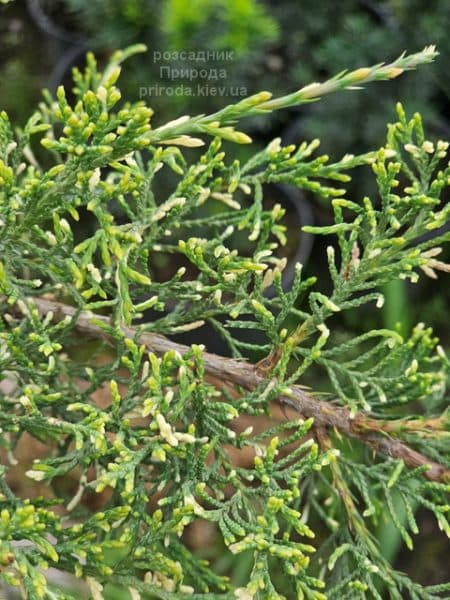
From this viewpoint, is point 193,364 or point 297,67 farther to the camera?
point 297,67

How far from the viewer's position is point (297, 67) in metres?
2.59

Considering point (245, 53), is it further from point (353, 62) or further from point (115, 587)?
point (115, 587)

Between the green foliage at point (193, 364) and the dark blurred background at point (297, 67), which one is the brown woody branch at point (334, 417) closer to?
the green foliage at point (193, 364)

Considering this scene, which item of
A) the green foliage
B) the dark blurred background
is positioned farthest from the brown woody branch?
the dark blurred background

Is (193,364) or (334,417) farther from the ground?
(193,364)

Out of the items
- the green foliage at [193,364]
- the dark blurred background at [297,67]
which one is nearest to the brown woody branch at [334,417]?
the green foliage at [193,364]

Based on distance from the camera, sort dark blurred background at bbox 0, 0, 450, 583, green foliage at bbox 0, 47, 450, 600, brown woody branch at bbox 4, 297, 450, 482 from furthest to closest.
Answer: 1. dark blurred background at bbox 0, 0, 450, 583
2. brown woody branch at bbox 4, 297, 450, 482
3. green foliage at bbox 0, 47, 450, 600

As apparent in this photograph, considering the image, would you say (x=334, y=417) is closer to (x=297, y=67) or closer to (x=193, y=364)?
(x=193, y=364)

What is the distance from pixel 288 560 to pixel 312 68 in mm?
2005

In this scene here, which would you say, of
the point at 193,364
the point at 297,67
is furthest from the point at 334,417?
the point at 297,67

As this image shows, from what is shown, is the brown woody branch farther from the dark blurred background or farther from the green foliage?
the dark blurred background

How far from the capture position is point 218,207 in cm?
244

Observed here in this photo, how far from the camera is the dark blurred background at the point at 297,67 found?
2.08 m

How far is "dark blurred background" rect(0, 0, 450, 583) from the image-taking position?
2084 millimetres
